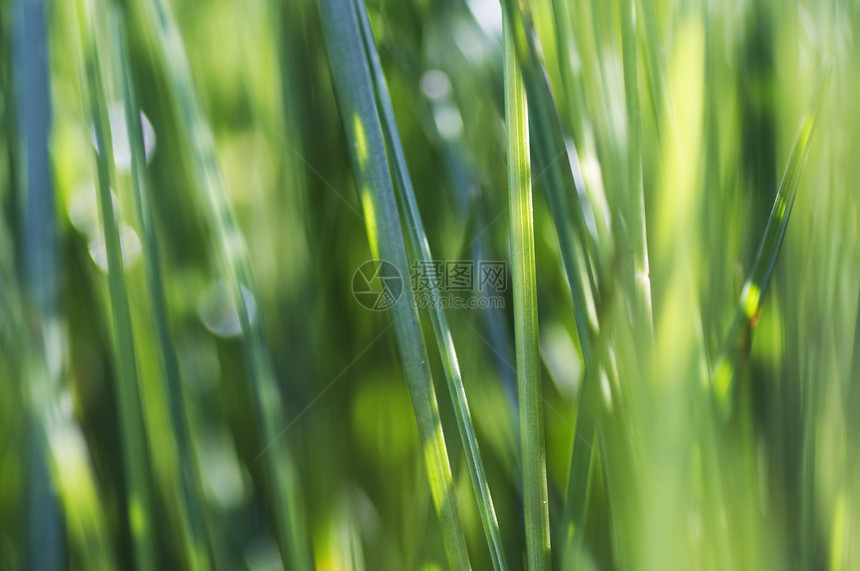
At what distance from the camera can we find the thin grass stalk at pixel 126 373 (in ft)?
0.75

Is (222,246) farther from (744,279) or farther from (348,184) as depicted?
(744,279)

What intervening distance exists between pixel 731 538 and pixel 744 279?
112 millimetres

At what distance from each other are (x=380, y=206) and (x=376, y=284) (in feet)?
0.12

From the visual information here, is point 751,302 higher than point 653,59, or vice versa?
point 653,59

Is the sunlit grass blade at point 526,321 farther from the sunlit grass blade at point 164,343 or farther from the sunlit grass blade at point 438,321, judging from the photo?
the sunlit grass blade at point 164,343

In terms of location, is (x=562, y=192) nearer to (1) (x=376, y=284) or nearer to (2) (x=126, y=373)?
(1) (x=376, y=284)

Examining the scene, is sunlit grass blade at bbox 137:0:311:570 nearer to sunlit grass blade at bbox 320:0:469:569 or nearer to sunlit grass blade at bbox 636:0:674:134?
sunlit grass blade at bbox 320:0:469:569

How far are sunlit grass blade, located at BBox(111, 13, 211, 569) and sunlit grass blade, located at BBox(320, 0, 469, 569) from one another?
0.28 ft

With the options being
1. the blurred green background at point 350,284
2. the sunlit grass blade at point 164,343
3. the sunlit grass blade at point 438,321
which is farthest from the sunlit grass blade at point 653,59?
the sunlit grass blade at point 164,343

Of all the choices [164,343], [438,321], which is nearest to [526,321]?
[438,321]

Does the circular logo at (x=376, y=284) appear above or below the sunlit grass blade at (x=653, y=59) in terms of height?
below

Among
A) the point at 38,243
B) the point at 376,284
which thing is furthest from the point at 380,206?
the point at 38,243

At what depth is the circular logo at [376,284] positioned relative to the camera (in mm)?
235

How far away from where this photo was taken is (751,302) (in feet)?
0.76
